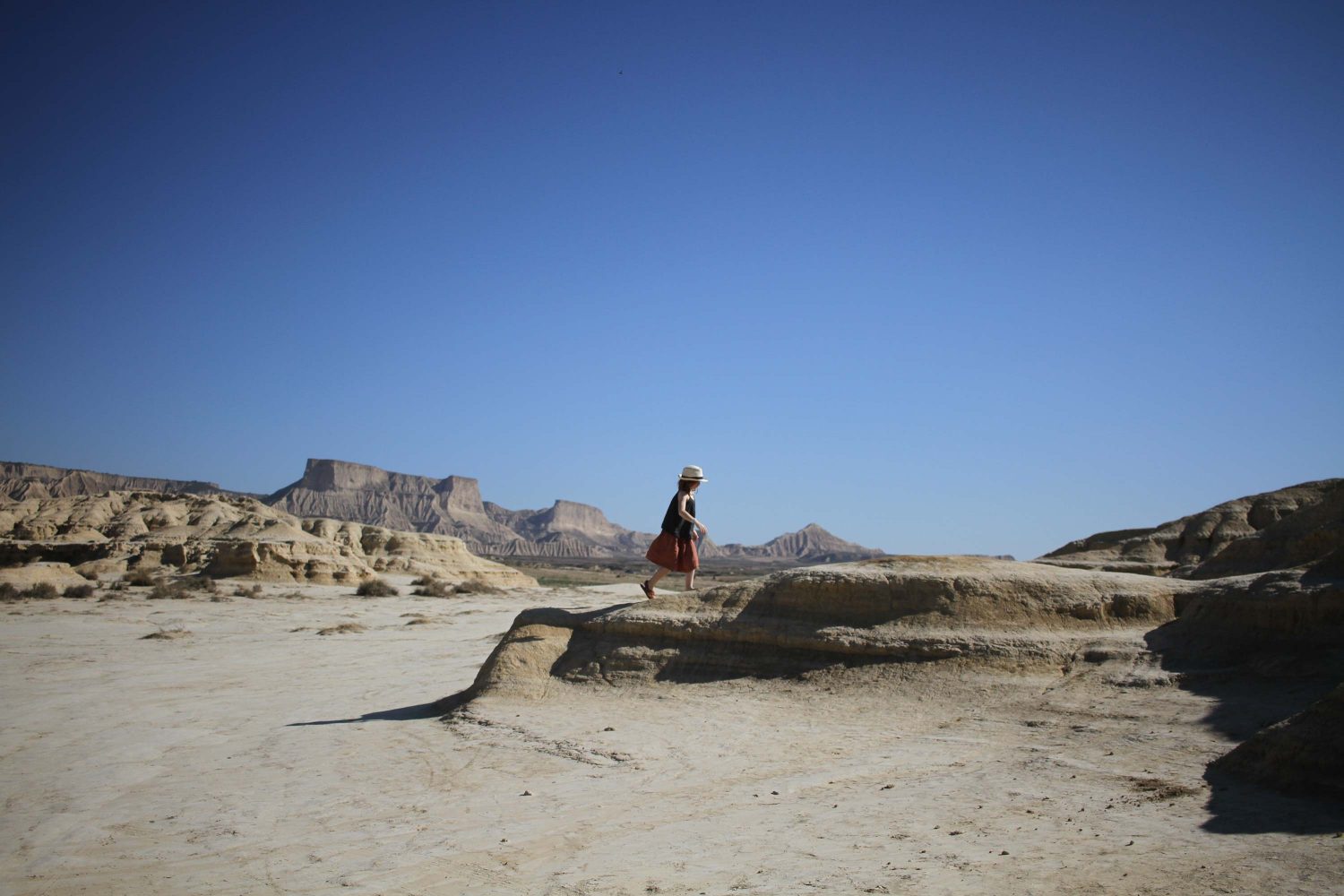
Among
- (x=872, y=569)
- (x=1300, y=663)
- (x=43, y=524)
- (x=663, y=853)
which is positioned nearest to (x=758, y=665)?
(x=872, y=569)

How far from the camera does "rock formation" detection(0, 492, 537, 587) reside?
32.4m

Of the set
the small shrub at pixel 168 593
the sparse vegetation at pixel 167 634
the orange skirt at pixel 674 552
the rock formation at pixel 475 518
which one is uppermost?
the rock formation at pixel 475 518

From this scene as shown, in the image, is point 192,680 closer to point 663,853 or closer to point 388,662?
point 388,662

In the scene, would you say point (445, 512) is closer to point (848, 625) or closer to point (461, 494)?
point (461, 494)

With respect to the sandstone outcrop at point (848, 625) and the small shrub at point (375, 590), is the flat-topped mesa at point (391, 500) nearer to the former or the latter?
the small shrub at point (375, 590)

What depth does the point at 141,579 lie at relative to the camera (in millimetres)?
29438

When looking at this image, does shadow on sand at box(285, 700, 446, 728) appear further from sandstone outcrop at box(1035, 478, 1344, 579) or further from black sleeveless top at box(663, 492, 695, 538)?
sandstone outcrop at box(1035, 478, 1344, 579)

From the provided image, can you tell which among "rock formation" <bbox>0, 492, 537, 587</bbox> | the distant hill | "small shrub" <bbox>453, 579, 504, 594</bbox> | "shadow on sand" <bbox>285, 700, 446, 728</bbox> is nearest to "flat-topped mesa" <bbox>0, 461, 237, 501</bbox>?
the distant hill

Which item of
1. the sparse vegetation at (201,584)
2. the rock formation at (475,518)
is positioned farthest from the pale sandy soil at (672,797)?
the rock formation at (475,518)

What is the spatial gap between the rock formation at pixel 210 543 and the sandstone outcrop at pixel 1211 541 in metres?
27.8

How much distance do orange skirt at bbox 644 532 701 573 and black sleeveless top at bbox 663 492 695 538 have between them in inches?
2.1

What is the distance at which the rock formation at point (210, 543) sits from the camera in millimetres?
32438

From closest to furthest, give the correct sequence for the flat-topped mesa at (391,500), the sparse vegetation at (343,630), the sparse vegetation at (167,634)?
the sparse vegetation at (167,634) → the sparse vegetation at (343,630) → the flat-topped mesa at (391,500)

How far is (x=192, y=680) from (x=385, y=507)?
425 feet
